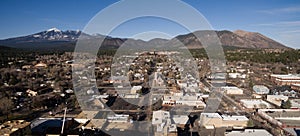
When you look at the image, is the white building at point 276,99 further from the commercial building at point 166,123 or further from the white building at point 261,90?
the commercial building at point 166,123

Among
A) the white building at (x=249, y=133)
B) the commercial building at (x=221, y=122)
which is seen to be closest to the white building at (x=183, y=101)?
the commercial building at (x=221, y=122)

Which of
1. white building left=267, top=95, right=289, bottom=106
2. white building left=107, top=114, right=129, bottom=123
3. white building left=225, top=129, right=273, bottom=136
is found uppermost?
white building left=107, top=114, right=129, bottom=123

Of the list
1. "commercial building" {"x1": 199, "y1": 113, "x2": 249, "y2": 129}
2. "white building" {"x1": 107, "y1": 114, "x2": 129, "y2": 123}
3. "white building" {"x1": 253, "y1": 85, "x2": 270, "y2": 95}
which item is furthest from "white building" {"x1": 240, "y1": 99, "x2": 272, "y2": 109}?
"white building" {"x1": 107, "y1": 114, "x2": 129, "y2": 123}

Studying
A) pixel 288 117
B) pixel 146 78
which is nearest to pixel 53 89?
pixel 146 78

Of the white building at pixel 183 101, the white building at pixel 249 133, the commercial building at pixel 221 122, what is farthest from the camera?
the white building at pixel 183 101

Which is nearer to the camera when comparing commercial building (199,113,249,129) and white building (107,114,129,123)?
white building (107,114,129,123)

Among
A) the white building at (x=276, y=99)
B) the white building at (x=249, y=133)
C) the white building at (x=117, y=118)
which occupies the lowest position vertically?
the white building at (x=249, y=133)

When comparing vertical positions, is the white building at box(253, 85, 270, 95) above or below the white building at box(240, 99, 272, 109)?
above

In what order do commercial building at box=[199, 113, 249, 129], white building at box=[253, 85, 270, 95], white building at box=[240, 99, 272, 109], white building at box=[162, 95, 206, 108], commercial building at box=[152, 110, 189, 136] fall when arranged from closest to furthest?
1. commercial building at box=[152, 110, 189, 136]
2. commercial building at box=[199, 113, 249, 129]
3. white building at box=[240, 99, 272, 109]
4. white building at box=[162, 95, 206, 108]
5. white building at box=[253, 85, 270, 95]

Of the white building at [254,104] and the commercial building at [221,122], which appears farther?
the white building at [254,104]

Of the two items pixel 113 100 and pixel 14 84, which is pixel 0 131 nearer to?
pixel 113 100

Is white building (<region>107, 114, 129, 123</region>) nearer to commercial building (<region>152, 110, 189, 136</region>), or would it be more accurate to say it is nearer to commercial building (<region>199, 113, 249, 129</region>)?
commercial building (<region>152, 110, 189, 136</region>)
